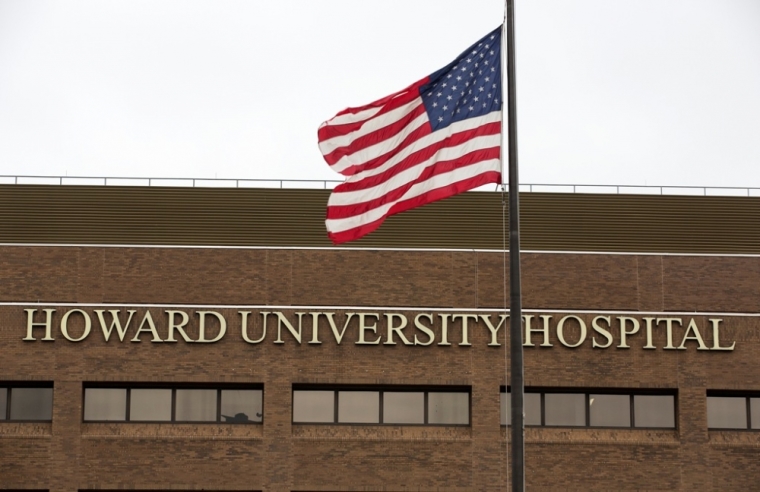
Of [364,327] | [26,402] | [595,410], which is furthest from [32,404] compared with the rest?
[595,410]

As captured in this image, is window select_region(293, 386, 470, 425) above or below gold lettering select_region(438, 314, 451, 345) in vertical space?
below

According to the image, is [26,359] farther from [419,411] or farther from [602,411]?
[602,411]

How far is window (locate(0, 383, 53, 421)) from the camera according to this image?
31.3 m

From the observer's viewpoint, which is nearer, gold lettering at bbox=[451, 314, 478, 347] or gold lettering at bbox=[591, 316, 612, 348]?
gold lettering at bbox=[451, 314, 478, 347]

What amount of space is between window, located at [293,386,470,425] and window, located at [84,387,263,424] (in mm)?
1271

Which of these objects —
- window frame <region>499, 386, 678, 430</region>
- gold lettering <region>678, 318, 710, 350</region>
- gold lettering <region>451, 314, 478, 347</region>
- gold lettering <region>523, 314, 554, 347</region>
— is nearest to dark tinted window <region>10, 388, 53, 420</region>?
gold lettering <region>451, 314, 478, 347</region>

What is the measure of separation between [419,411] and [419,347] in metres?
1.63

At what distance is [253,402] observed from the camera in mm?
31406

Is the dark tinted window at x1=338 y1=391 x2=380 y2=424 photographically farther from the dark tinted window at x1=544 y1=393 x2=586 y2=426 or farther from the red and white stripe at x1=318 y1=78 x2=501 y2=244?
the red and white stripe at x1=318 y1=78 x2=501 y2=244

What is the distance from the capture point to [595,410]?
3164 centimetres

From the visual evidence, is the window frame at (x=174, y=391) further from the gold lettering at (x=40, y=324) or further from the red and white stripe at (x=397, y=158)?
the red and white stripe at (x=397, y=158)

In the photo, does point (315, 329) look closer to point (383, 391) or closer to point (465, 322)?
point (383, 391)

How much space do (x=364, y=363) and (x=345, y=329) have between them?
100cm

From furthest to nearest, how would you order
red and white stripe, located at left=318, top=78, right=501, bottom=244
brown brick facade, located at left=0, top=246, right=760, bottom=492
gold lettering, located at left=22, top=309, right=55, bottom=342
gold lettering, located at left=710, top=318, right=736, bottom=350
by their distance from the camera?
gold lettering, located at left=710, top=318, right=736, bottom=350, gold lettering, located at left=22, top=309, right=55, bottom=342, brown brick facade, located at left=0, top=246, right=760, bottom=492, red and white stripe, located at left=318, top=78, right=501, bottom=244
